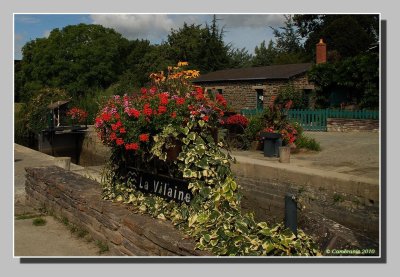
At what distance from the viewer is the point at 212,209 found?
455 cm

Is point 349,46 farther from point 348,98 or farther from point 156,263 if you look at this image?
point 156,263

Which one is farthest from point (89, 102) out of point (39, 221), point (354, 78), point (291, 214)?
point (291, 214)

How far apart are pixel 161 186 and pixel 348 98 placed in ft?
60.4

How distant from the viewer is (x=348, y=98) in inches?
856

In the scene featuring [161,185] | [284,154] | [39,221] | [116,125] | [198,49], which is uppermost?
[198,49]

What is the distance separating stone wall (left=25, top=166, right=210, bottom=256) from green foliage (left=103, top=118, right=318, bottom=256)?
154 mm

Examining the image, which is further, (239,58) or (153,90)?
(239,58)

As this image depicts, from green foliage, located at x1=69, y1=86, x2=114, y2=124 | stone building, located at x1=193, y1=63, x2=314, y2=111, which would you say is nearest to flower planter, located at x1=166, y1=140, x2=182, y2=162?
green foliage, located at x1=69, y1=86, x2=114, y2=124

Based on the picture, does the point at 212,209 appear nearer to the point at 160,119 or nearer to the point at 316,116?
the point at 160,119

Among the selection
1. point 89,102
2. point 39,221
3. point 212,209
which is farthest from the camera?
point 89,102

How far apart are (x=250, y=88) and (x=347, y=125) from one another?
9.42m

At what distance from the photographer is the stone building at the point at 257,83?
23.8 m

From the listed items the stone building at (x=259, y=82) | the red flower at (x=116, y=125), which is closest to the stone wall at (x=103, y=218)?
the red flower at (x=116, y=125)

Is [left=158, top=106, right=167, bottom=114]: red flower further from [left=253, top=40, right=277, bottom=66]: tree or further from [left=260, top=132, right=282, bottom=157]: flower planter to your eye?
[left=253, top=40, right=277, bottom=66]: tree
